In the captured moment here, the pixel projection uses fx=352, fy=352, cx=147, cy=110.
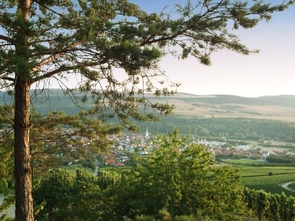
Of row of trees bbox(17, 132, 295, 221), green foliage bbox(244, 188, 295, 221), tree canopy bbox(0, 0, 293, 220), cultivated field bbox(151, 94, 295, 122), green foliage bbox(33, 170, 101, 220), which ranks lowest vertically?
cultivated field bbox(151, 94, 295, 122)

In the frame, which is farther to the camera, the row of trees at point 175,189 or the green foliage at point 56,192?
the green foliage at point 56,192

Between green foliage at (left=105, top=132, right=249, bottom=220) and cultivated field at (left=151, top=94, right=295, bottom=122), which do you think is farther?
cultivated field at (left=151, top=94, right=295, bottom=122)

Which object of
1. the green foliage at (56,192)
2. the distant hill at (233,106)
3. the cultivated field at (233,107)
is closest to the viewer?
the green foliage at (56,192)

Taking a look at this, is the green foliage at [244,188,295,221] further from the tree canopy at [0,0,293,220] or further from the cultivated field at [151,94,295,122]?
the cultivated field at [151,94,295,122]

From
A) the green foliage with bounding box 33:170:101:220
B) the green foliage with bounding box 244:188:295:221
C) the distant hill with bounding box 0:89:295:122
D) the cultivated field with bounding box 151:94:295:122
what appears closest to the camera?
the green foliage with bounding box 33:170:101:220

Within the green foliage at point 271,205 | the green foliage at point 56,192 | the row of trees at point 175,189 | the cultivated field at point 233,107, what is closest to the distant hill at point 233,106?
the cultivated field at point 233,107

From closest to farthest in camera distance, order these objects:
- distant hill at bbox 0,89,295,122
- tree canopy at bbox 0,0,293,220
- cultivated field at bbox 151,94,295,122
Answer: tree canopy at bbox 0,0,293,220 → distant hill at bbox 0,89,295,122 → cultivated field at bbox 151,94,295,122

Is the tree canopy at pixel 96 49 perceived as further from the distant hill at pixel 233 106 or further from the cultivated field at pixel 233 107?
the cultivated field at pixel 233 107

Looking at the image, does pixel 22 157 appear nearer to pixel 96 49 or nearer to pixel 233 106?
pixel 96 49

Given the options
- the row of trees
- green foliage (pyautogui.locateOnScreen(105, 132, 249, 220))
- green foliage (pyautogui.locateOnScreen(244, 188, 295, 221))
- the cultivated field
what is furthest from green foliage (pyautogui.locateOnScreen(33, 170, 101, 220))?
the cultivated field

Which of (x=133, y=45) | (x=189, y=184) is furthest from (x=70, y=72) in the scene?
(x=189, y=184)
